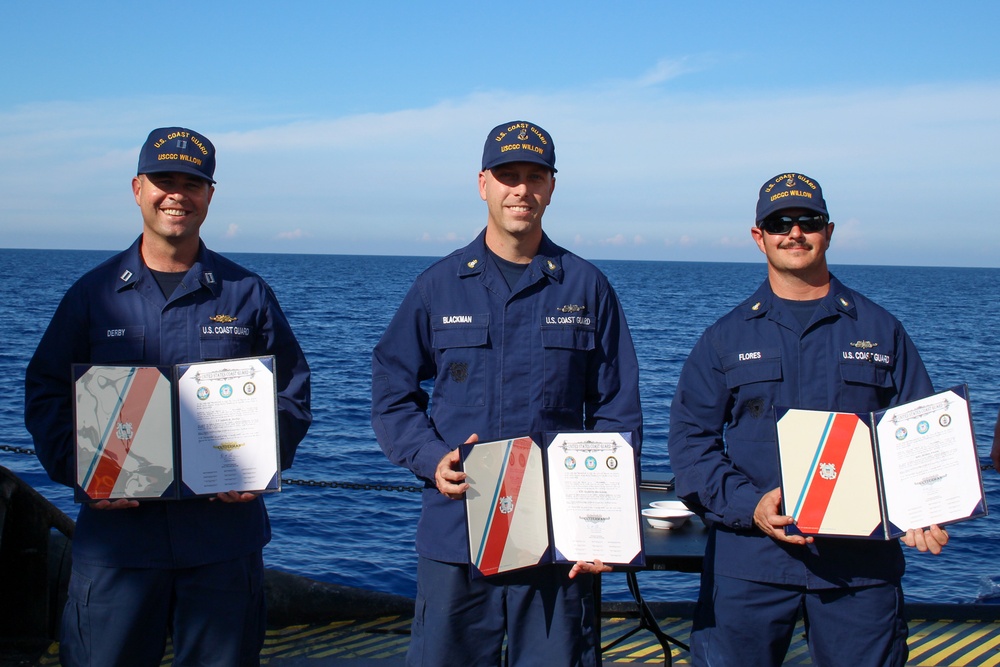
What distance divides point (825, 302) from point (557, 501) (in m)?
1.23

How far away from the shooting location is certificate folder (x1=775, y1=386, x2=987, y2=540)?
3.15m

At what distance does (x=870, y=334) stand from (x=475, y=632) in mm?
1715

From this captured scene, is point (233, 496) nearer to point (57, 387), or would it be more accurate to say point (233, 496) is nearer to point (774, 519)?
point (57, 387)

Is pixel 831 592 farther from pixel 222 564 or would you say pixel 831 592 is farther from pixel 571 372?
pixel 222 564

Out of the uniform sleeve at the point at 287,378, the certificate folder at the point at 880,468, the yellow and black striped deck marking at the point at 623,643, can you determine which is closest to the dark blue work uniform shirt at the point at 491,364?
the uniform sleeve at the point at 287,378

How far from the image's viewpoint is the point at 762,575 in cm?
340

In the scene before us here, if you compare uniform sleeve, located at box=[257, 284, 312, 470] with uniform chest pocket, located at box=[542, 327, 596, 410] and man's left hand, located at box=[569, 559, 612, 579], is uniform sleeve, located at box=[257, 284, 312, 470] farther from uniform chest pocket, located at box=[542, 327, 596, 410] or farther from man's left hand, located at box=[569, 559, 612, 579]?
man's left hand, located at box=[569, 559, 612, 579]

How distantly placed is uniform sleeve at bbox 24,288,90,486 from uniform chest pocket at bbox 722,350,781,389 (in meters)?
2.28

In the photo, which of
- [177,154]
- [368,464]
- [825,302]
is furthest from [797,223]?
[368,464]

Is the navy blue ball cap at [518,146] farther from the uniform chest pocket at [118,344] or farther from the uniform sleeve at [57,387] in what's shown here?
the uniform sleeve at [57,387]

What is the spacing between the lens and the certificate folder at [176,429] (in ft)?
10.7

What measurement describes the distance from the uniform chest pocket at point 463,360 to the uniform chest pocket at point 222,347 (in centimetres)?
71

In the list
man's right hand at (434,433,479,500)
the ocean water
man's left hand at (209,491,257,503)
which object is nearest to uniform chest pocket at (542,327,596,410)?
man's right hand at (434,433,479,500)

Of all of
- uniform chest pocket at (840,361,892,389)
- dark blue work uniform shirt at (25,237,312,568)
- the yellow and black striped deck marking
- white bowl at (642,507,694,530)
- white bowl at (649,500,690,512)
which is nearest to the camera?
dark blue work uniform shirt at (25,237,312,568)
